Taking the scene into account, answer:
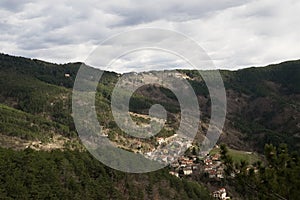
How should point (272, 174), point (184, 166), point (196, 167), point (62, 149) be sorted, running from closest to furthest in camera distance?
1. point (272, 174)
2. point (184, 166)
3. point (196, 167)
4. point (62, 149)

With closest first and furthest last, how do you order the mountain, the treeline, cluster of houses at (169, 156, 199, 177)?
the treeline < the mountain < cluster of houses at (169, 156, 199, 177)

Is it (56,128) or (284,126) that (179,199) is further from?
(284,126)

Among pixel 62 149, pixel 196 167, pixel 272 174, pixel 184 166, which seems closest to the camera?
pixel 272 174

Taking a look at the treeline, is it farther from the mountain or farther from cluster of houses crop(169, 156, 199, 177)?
cluster of houses crop(169, 156, 199, 177)

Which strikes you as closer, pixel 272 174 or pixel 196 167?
pixel 272 174

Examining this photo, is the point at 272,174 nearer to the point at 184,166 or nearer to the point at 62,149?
the point at 184,166

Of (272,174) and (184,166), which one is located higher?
(272,174)

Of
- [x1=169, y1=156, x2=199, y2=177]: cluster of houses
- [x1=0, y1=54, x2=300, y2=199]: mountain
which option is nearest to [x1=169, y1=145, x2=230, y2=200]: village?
[x1=169, y1=156, x2=199, y2=177]: cluster of houses

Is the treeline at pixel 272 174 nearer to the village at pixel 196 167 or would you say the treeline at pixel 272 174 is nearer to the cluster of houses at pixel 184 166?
the village at pixel 196 167

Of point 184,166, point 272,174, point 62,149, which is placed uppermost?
point 272,174

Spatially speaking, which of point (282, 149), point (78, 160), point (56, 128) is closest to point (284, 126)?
point (56, 128)

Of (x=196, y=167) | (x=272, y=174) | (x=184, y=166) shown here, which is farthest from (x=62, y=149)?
(x=272, y=174)
